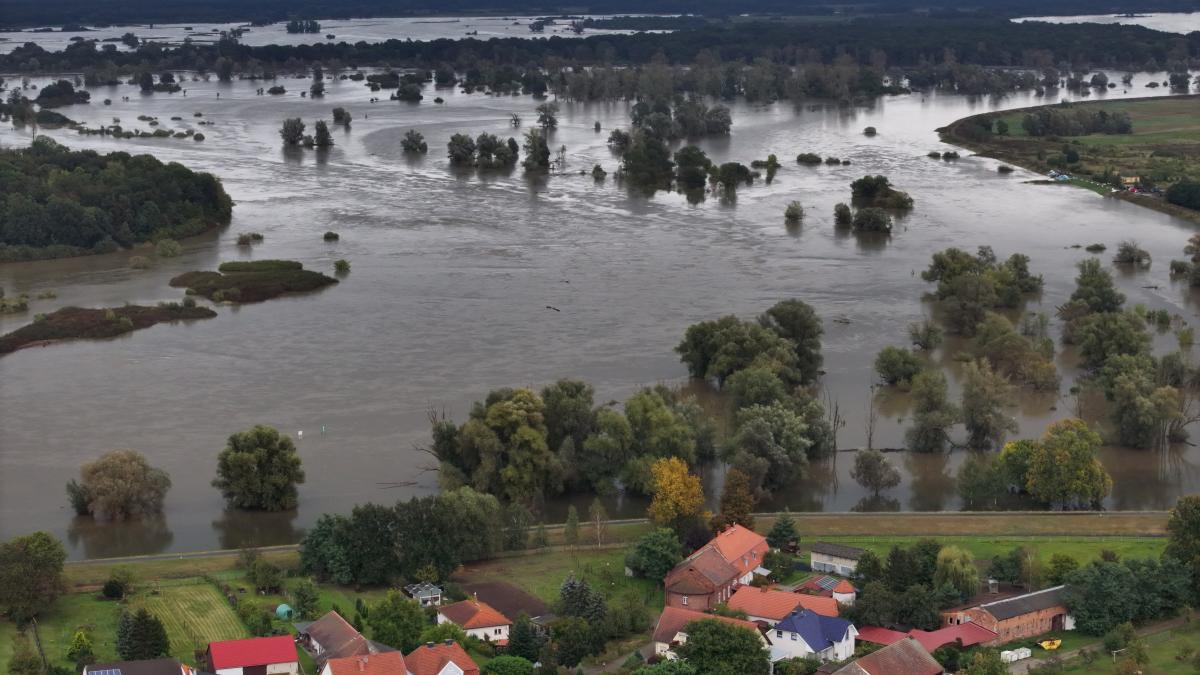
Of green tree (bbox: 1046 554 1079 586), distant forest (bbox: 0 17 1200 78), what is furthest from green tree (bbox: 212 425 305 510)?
distant forest (bbox: 0 17 1200 78)

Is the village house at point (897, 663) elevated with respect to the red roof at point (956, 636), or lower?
elevated

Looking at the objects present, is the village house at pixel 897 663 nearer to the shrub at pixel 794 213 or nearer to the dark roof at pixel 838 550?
the dark roof at pixel 838 550

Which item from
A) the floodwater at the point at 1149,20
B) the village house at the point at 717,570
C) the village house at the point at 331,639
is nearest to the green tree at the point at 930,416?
the village house at the point at 717,570

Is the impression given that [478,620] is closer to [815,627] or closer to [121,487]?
[815,627]

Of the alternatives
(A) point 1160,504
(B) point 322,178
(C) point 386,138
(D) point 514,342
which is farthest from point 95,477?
(C) point 386,138

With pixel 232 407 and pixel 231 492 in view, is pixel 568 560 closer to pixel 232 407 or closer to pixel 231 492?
pixel 231 492
